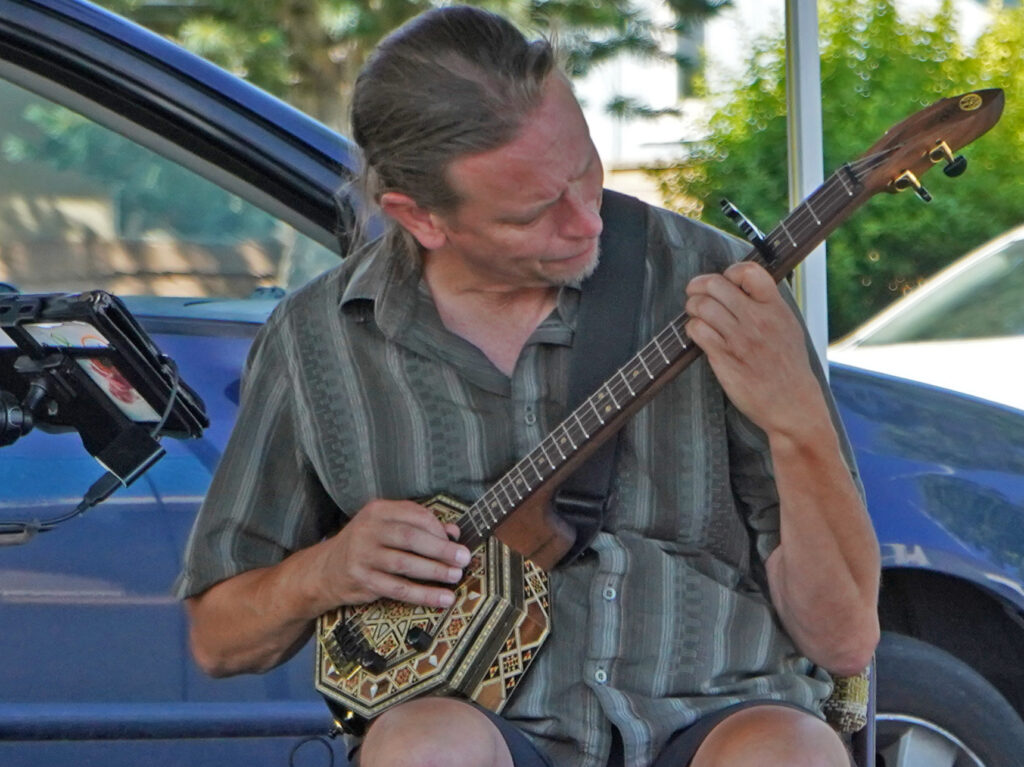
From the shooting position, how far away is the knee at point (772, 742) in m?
1.70

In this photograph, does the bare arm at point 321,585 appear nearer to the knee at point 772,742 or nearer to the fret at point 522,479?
the fret at point 522,479

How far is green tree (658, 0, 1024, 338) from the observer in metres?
6.95

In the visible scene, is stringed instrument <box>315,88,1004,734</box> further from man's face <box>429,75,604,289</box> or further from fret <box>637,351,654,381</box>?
man's face <box>429,75,604,289</box>

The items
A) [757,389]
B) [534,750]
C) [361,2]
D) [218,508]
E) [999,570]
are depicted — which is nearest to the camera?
[757,389]

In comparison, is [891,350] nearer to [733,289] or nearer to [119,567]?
[119,567]

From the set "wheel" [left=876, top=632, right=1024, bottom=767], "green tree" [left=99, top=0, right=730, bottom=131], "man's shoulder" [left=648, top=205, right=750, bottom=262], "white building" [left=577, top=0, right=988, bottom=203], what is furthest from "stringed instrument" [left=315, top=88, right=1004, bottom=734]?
"white building" [left=577, top=0, right=988, bottom=203]

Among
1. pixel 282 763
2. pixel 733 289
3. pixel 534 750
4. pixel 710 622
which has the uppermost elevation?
pixel 733 289

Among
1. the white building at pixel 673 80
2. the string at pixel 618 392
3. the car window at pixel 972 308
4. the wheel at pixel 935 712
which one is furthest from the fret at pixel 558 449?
the car window at pixel 972 308

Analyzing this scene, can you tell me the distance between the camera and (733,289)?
1.74 m

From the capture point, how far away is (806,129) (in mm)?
2266

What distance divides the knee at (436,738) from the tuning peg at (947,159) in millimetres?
783

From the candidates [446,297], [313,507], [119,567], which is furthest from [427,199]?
[119,567]

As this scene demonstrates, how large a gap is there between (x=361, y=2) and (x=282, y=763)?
412 centimetres

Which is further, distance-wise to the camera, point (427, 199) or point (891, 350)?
point (891, 350)
